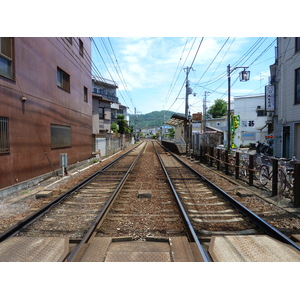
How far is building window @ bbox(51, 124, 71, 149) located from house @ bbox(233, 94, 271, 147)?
28.8 metres

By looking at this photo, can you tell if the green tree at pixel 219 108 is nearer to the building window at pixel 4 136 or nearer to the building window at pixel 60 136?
the building window at pixel 60 136

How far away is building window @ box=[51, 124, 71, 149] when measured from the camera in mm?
11742

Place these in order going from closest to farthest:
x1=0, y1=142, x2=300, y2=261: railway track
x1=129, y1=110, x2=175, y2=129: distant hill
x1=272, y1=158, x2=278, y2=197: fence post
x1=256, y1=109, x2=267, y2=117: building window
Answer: x1=0, y1=142, x2=300, y2=261: railway track, x1=272, y1=158, x2=278, y2=197: fence post, x1=256, y1=109, x2=267, y2=117: building window, x1=129, y1=110, x2=175, y2=129: distant hill

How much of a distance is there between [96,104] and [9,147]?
20551 millimetres

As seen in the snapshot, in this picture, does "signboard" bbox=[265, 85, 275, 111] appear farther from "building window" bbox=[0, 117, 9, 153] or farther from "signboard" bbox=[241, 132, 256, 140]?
"signboard" bbox=[241, 132, 256, 140]

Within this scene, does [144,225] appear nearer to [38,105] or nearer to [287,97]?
[38,105]

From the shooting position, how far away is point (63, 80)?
537 inches

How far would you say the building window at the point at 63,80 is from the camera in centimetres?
1291

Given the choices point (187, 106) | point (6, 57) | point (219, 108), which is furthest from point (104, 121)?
point (219, 108)

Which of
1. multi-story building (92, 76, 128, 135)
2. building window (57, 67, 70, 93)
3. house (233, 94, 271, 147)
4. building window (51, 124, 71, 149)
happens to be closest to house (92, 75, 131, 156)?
multi-story building (92, 76, 128, 135)

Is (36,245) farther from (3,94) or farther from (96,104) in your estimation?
(96,104)

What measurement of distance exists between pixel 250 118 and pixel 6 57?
3484cm

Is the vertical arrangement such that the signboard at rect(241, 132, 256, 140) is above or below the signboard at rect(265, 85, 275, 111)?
below

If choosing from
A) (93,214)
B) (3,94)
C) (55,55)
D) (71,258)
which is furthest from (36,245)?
(55,55)
